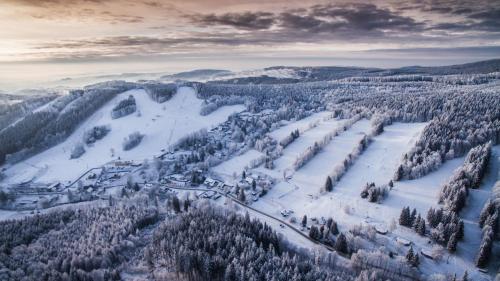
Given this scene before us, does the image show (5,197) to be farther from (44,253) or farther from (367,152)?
(367,152)

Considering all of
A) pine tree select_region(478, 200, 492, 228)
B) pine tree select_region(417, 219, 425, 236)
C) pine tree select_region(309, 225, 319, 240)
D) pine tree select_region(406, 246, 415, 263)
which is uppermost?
pine tree select_region(478, 200, 492, 228)

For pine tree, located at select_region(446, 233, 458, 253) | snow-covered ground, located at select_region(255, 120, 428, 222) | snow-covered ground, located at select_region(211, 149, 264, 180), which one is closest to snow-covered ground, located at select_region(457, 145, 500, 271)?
pine tree, located at select_region(446, 233, 458, 253)

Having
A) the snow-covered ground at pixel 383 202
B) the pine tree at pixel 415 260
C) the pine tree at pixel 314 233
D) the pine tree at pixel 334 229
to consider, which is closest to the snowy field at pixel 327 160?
the snow-covered ground at pixel 383 202

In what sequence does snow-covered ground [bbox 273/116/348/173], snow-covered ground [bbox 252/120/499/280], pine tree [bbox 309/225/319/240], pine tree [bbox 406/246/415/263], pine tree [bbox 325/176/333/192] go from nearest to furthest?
pine tree [bbox 406/246/415/263] < snow-covered ground [bbox 252/120/499/280] < pine tree [bbox 309/225/319/240] < pine tree [bbox 325/176/333/192] < snow-covered ground [bbox 273/116/348/173]

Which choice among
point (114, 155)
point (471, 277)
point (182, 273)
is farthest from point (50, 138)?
point (471, 277)

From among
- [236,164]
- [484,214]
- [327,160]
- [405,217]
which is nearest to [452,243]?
[405,217]

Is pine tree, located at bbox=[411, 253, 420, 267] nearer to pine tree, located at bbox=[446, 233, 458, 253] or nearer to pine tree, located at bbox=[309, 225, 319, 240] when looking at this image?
pine tree, located at bbox=[446, 233, 458, 253]
